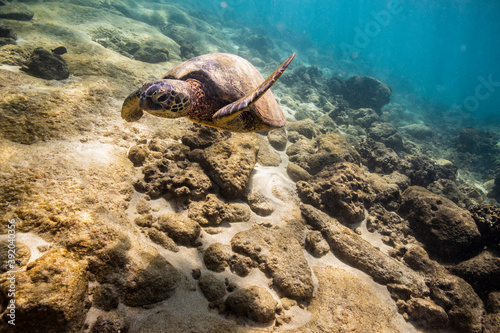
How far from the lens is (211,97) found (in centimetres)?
324

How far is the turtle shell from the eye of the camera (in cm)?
323

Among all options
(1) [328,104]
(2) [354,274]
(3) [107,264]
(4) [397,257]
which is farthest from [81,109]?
(1) [328,104]

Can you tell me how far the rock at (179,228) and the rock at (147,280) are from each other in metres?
0.47

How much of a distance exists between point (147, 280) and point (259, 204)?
2.40 meters

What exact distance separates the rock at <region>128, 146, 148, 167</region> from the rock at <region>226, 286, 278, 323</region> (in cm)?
280

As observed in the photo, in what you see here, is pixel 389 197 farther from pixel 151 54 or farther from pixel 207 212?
pixel 151 54

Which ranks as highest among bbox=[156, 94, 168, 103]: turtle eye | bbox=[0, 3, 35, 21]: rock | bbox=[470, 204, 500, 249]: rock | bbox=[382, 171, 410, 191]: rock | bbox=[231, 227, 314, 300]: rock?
bbox=[470, 204, 500, 249]: rock

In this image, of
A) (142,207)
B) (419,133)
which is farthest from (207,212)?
(419,133)

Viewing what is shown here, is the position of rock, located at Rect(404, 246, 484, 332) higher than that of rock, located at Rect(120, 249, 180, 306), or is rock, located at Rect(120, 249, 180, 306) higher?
rock, located at Rect(404, 246, 484, 332)

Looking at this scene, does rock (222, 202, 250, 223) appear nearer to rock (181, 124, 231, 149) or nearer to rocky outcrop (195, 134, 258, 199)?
rocky outcrop (195, 134, 258, 199)

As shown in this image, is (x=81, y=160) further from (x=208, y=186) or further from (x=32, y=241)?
(x=208, y=186)

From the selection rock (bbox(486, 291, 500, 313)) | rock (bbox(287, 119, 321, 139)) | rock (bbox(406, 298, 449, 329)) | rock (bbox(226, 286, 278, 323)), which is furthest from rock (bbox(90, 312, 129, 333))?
rock (bbox(287, 119, 321, 139))


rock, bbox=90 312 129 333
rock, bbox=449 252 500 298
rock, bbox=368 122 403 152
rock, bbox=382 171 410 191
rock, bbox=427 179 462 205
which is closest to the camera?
rock, bbox=90 312 129 333

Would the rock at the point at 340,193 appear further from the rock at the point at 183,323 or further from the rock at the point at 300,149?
the rock at the point at 183,323
